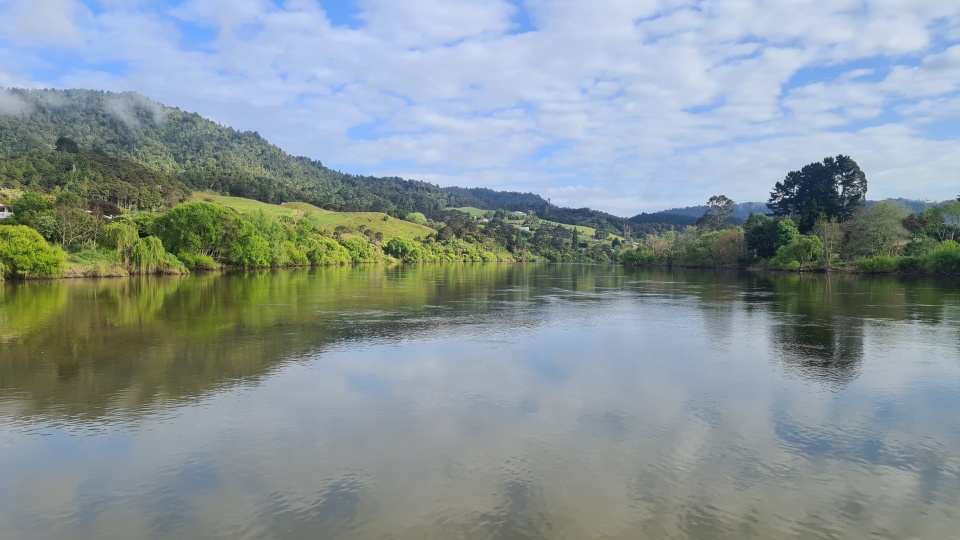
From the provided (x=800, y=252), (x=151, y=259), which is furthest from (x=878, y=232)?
(x=151, y=259)

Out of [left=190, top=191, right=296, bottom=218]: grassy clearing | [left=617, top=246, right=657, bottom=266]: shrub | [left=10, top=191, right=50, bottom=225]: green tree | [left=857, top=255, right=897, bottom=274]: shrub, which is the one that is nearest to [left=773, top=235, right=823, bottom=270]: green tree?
[left=857, top=255, right=897, bottom=274]: shrub

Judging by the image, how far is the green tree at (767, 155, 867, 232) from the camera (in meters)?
98.4

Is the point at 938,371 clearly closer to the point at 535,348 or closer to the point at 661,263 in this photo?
the point at 535,348

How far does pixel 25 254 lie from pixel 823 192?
12312cm

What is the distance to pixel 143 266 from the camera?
57969mm

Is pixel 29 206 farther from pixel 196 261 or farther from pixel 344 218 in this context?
pixel 344 218

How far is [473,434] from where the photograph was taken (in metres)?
10.3

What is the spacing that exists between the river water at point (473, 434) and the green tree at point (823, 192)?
90.4 m

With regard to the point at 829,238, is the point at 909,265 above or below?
below

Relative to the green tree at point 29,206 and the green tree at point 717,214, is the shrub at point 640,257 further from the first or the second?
the green tree at point 29,206

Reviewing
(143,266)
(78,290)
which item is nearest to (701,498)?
(78,290)

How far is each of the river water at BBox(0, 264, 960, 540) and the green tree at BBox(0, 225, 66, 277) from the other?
103 feet

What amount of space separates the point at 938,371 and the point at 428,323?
19.1 m

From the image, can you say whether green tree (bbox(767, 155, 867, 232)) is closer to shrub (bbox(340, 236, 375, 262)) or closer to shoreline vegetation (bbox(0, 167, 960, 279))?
shoreline vegetation (bbox(0, 167, 960, 279))
